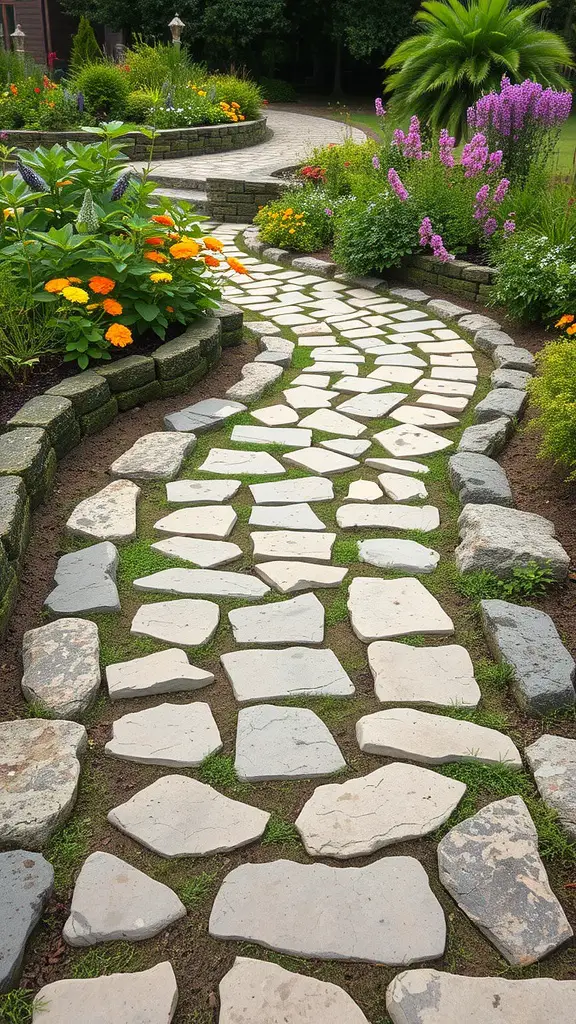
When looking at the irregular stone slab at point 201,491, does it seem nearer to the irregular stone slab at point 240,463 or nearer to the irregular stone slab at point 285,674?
the irregular stone slab at point 240,463

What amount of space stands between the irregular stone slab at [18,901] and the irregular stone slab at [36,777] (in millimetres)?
61

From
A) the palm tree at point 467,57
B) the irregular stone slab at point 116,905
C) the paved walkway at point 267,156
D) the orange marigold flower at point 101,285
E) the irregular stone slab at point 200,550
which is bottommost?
the irregular stone slab at point 116,905

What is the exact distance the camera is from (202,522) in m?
3.23

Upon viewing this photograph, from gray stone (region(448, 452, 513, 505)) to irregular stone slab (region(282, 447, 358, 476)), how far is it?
1.61 ft

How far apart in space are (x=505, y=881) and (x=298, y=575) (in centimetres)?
136

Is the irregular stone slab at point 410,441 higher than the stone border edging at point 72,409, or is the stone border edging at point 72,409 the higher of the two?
the stone border edging at point 72,409

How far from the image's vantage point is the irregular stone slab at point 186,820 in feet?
6.09

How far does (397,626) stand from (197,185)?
915cm

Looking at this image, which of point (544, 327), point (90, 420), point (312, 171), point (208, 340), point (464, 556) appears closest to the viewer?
point (464, 556)

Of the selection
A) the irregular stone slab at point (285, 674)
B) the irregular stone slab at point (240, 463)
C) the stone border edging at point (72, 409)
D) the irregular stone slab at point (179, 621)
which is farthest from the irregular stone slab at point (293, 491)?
the irregular stone slab at point (285, 674)

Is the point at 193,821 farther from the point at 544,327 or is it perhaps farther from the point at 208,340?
the point at 544,327

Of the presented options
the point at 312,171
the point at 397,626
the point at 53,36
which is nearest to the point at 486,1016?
the point at 397,626

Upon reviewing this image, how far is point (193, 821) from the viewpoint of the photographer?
1.91 meters

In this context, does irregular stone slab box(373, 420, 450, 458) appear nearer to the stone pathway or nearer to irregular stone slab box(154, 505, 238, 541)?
the stone pathway
